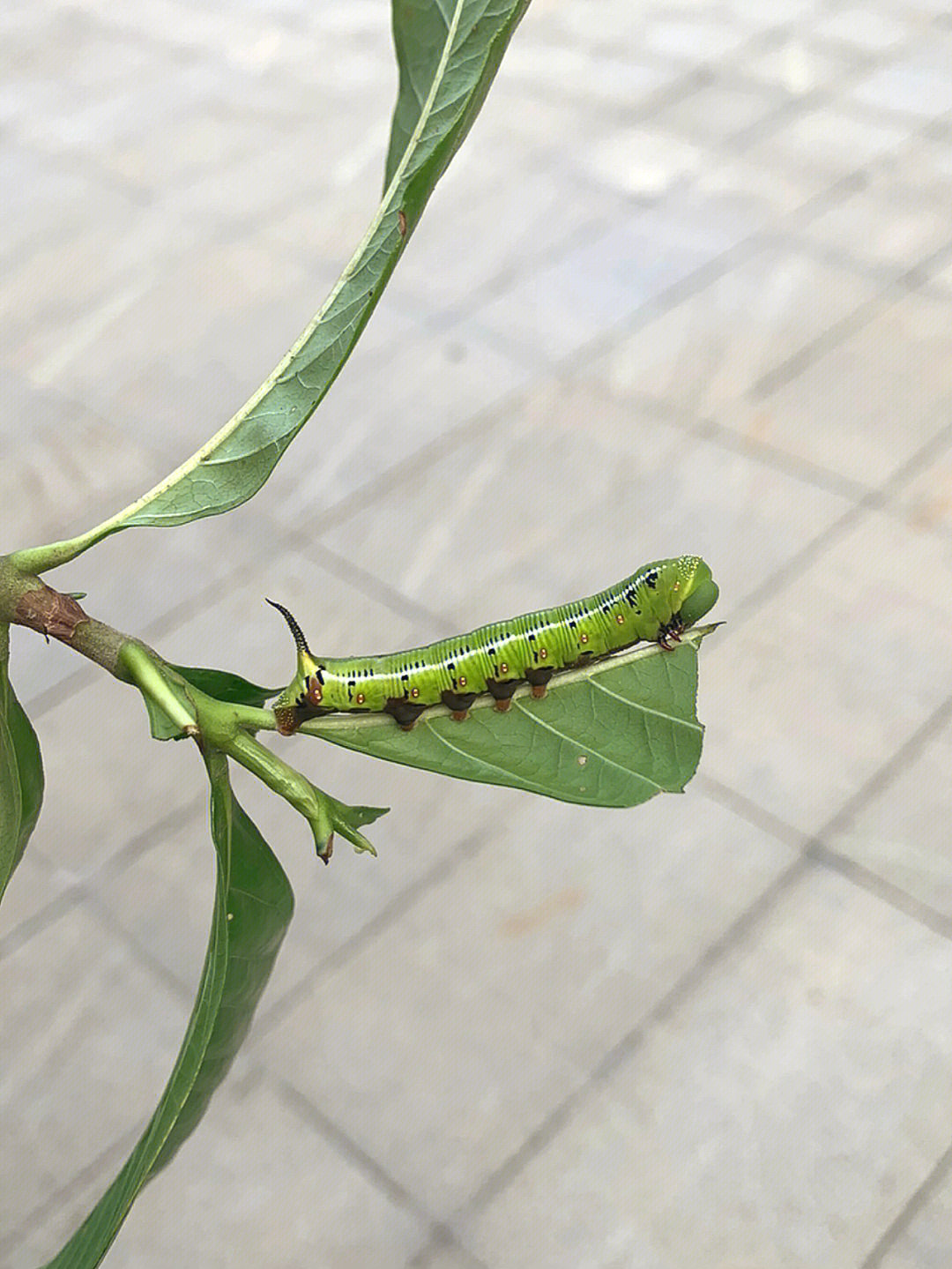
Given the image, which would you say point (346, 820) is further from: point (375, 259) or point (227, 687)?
point (375, 259)

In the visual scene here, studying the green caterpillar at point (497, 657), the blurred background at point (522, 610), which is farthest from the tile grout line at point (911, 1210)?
the green caterpillar at point (497, 657)

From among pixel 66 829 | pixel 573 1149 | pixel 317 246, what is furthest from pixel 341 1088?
pixel 317 246

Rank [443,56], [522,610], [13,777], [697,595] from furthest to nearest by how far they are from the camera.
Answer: [522,610] < [697,595] < [13,777] < [443,56]

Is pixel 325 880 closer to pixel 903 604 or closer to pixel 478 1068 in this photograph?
pixel 478 1068

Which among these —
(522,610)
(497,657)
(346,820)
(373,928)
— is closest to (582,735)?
(346,820)

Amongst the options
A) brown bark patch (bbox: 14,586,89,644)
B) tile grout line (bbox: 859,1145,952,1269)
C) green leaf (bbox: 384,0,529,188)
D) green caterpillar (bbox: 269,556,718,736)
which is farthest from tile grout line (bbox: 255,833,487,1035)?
green leaf (bbox: 384,0,529,188)

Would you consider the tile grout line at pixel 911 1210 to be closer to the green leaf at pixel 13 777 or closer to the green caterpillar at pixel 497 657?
the green caterpillar at pixel 497 657
